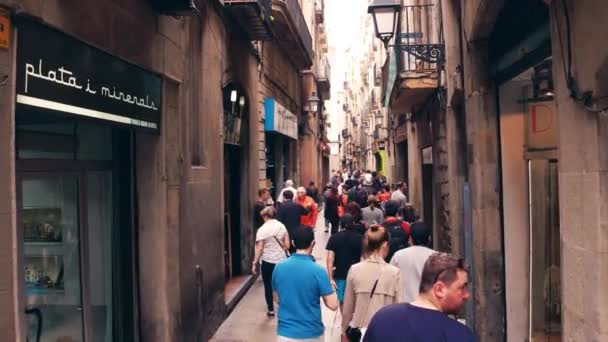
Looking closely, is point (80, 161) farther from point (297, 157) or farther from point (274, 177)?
point (297, 157)

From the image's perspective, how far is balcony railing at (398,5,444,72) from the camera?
10.3 meters

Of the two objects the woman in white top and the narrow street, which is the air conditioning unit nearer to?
the woman in white top

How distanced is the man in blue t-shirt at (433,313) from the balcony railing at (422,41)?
295 inches

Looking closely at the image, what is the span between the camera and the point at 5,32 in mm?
3641

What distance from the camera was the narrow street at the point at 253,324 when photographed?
26.4ft

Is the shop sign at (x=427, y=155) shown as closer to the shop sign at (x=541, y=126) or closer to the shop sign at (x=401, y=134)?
the shop sign at (x=401, y=134)

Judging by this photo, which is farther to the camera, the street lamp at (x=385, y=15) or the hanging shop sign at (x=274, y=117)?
the hanging shop sign at (x=274, y=117)

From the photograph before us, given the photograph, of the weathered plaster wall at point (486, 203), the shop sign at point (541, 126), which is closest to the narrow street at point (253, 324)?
the weathered plaster wall at point (486, 203)

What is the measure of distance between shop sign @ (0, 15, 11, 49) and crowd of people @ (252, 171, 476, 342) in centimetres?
259

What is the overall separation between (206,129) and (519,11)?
4290 millimetres

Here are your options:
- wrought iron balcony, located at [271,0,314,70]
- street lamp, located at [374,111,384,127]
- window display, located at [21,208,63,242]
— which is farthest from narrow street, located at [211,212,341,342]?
street lamp, located at [374,111,384,127]

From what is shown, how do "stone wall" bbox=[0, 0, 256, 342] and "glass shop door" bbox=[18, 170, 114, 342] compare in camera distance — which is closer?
"stone wall" bbox=[0, 0, 256, 342]

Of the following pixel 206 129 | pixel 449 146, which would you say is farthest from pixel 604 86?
pixel 449 146

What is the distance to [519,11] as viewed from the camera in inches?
267
